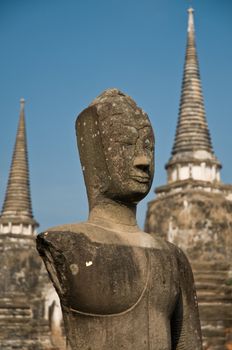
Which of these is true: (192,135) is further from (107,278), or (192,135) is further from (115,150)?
(107,278)

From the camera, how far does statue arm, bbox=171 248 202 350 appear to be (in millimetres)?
5258

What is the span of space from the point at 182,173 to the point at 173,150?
56.3 inches

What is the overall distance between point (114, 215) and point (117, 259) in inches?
17.5

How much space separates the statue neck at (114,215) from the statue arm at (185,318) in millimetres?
418

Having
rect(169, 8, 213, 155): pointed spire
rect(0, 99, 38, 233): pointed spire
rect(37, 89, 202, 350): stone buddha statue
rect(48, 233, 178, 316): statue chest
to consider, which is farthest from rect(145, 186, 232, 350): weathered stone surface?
rect(48, 233, 178, 316): statue chest

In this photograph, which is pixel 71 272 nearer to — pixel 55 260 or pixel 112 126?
pixel 55 260

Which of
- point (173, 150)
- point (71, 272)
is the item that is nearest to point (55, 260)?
point (71, 272)

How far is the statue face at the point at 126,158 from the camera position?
5250mm

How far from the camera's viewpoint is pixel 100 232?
505 centimetres

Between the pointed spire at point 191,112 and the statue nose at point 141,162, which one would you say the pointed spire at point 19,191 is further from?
the statue nose at point 141,162

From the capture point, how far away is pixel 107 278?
4.85 metres

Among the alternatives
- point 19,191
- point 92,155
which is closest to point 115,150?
point 92,155

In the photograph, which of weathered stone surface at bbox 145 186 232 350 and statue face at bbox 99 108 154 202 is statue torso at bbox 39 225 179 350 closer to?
statue face at bbox 99 108 154 202

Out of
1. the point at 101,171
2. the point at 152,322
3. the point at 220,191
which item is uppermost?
the point at 220,191
